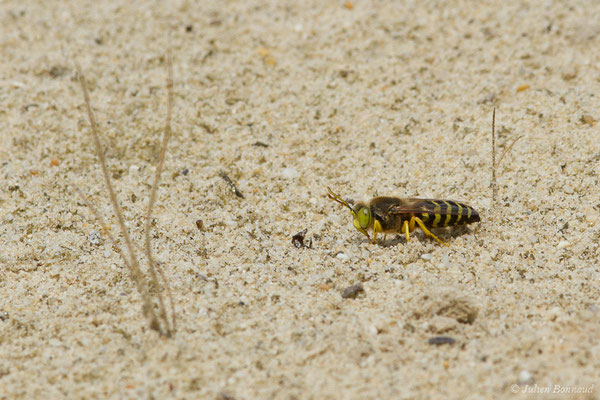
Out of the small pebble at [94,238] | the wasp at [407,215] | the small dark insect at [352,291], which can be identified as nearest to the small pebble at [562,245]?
the wasp at [407,215]

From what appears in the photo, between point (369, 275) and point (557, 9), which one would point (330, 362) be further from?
Answer: point (557, 9)

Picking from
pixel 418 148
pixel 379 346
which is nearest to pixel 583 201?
pixel 418 148

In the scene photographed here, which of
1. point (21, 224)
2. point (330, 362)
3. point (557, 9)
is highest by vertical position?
point (557, 9)

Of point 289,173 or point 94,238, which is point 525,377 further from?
point 94,238

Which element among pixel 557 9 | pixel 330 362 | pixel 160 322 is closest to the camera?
pixel 330 362

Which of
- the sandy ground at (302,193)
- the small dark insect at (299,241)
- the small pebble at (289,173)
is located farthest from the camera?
the small pebble at (289,173)

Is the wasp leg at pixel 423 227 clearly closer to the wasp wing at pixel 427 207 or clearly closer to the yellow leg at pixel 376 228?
the wasp wing at pixel 427 207

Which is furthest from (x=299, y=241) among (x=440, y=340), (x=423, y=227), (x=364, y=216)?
(x=440, y=340)

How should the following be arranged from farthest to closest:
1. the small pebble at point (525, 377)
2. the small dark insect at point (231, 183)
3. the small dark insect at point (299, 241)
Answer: the small dark insect at point (231, 183) < the small dark insect at point (299, 241) < the small pebble at point (525, 377)
